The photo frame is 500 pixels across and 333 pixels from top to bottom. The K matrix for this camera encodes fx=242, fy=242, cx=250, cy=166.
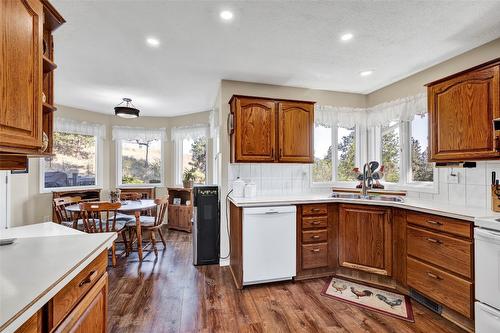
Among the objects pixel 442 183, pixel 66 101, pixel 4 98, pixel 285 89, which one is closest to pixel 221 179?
pixel 285 89

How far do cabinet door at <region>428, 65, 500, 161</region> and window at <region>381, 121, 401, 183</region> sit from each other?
36.4 inches

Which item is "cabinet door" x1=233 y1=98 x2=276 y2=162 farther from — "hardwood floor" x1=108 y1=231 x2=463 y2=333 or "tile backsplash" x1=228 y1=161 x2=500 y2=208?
"hardwood floor" x1=108 y1=231 x2=463 y2=333

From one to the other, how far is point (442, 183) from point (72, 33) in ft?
12.9

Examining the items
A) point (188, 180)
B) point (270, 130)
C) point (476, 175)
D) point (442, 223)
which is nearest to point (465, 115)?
point (476, 175)

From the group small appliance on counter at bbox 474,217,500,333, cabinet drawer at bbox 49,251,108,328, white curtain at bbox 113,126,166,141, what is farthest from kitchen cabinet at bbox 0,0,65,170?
white curtain at bbox 113,126,166,141

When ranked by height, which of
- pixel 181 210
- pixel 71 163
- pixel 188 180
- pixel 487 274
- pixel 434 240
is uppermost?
pixel 71 163

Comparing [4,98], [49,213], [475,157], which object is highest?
[4,98]

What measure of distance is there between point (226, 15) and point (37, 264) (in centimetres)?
193

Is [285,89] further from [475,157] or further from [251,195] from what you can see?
[475,157]

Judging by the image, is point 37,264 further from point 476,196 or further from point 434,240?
point 476,196

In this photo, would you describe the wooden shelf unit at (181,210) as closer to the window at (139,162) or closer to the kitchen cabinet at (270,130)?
the window at (139,162)

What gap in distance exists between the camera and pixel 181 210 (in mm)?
4863

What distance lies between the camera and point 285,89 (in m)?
3.39

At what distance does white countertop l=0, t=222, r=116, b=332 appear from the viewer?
0.70 metres
